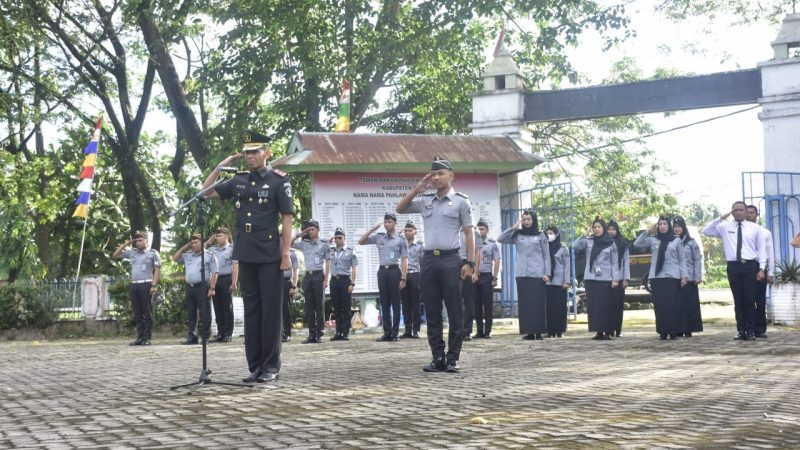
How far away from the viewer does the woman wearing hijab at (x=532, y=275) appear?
16.7m

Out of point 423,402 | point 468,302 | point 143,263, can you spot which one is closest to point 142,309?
point 143,263

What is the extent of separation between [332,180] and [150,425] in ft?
41.7

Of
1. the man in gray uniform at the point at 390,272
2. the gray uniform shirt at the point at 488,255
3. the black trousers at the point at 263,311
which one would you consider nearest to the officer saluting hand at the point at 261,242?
the black trousers at the point at 263,311

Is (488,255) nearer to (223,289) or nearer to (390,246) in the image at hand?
(390,246)

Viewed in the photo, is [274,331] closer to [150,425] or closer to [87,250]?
[150,425]

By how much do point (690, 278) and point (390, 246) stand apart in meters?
4.56

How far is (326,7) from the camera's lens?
24516mm

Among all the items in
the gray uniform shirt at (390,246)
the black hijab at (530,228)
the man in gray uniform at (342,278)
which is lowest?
the man in gray uniform at (342,278)

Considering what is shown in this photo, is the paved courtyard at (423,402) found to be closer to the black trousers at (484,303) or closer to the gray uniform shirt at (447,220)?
the gray uniform shirt at (447,220)

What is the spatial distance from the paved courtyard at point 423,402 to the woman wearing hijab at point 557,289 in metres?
3.88

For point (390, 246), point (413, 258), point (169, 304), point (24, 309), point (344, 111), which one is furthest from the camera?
point (24, 309)

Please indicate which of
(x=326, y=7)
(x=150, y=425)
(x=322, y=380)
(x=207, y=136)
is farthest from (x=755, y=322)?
(x=207, y=136)

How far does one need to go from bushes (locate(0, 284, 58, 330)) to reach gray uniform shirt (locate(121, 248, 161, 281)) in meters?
5.01

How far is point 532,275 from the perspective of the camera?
55.4 feet
